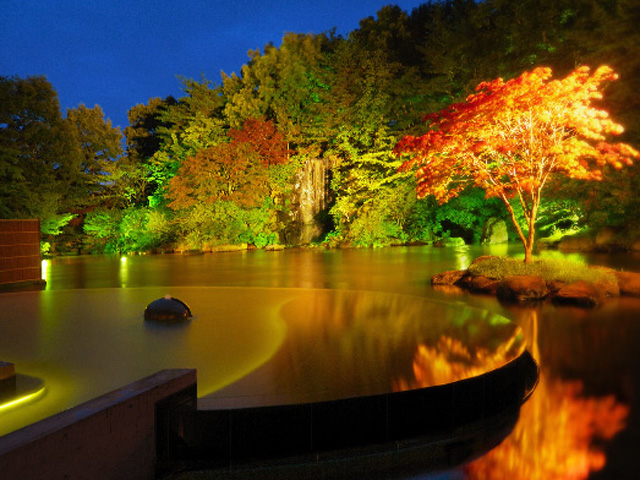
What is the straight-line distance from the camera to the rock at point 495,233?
2143 centimetres

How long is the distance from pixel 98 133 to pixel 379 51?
13.2 meters

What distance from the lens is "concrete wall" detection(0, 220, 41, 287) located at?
9.83m

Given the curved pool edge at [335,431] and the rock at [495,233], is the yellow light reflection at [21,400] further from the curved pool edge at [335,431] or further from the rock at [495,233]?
the rock at [495,233]

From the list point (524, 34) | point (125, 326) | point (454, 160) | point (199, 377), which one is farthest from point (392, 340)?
point (524, 34)

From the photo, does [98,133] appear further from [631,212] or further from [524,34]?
[631,212]

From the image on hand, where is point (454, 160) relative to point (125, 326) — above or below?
above

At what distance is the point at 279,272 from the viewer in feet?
39.6

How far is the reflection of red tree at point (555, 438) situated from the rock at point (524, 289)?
13.1 ft

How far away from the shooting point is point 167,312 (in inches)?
245

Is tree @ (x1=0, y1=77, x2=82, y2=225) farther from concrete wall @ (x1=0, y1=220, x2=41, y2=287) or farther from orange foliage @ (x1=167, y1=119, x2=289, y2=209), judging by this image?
concrete wall @ (x1=0, y1=220, x2=41, y2=287)

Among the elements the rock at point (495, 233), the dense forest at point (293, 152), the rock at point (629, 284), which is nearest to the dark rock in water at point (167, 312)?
the rock at point (629, 284)

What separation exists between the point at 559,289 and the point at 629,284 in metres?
1.28

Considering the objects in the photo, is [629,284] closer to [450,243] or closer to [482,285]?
[482,285]

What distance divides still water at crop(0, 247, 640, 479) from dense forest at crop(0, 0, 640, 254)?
28.6 ft
